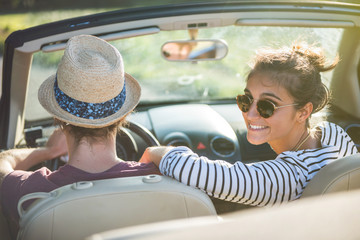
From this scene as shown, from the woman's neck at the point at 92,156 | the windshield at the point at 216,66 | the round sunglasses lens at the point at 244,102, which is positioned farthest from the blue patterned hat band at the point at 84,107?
the windshield at the point at 216,66

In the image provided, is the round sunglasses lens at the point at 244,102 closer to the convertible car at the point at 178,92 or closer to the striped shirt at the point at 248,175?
the convertible car at the point at 178,92

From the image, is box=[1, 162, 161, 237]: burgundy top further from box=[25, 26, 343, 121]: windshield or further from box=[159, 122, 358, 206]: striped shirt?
box=[25, 26, 343, 121]: windshield

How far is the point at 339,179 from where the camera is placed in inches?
74.9

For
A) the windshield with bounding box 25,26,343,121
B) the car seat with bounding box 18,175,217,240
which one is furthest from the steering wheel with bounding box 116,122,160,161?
the car seat with bounding box 18,175,217,240

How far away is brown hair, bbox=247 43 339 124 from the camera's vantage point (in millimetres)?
2352

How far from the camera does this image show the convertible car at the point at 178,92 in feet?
5.62

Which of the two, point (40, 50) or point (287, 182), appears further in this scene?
point (40, 50)

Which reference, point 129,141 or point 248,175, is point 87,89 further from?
point 129,141

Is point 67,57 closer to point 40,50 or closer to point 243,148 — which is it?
point 40,50

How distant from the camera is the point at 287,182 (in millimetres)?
2037

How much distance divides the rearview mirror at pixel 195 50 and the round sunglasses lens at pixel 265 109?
49.0 inches

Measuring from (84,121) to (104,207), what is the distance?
533 mm

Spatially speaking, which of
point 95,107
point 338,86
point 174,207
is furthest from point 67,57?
point 338,86

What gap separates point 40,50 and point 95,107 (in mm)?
814
